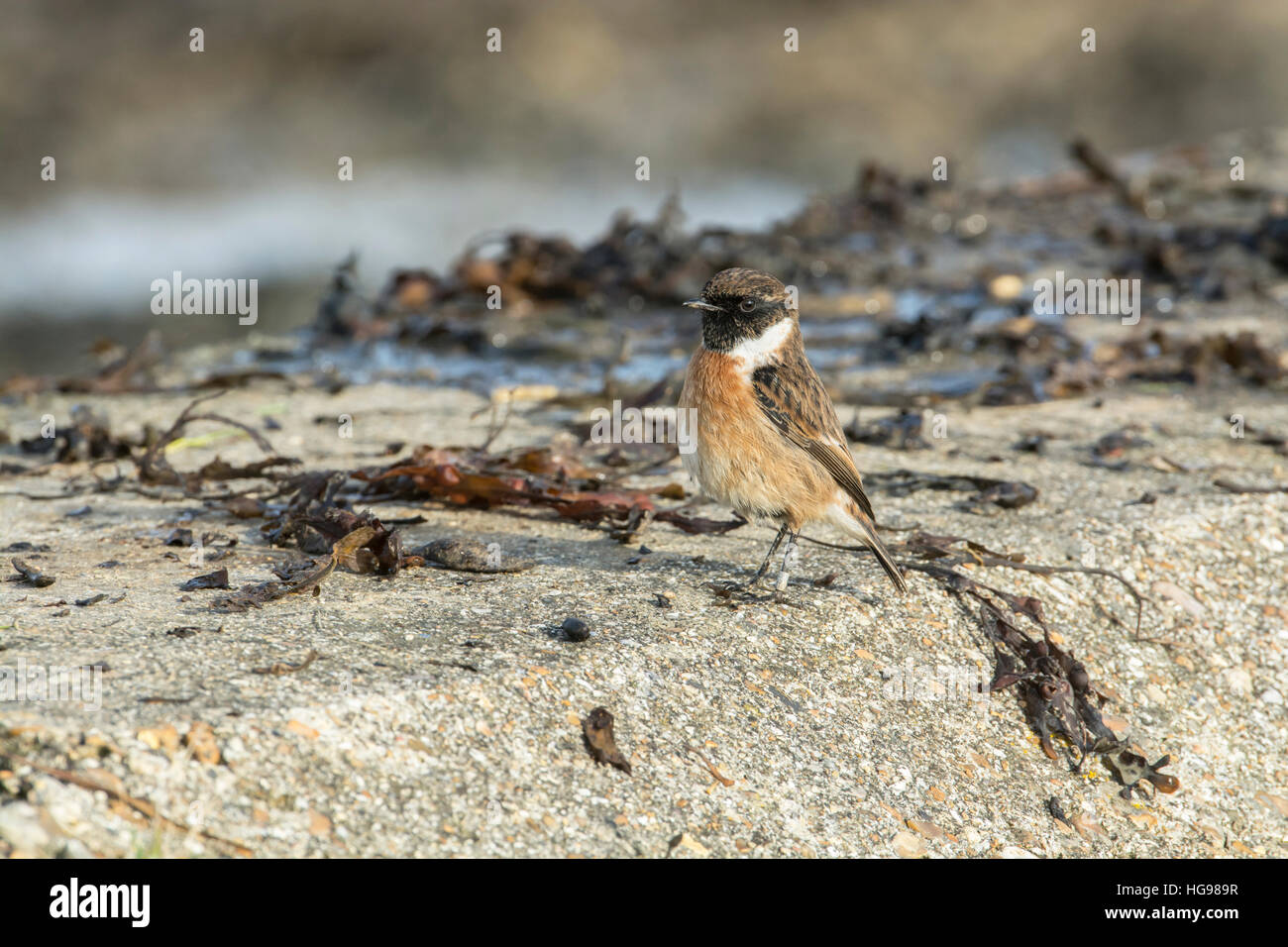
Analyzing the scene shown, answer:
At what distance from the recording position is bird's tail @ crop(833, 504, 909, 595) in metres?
4.22

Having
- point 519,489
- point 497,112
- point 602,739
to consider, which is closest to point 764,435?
point 519,489

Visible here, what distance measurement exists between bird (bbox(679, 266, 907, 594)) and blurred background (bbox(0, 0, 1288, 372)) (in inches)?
497

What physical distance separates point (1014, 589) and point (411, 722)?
2384 millimetres

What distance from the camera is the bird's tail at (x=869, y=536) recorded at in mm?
4219

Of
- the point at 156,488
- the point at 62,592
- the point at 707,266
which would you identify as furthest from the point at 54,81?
the point at 62,592

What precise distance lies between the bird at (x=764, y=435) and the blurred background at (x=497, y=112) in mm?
12629

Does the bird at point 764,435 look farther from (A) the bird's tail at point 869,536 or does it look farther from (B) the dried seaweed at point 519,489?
(B) the dried seaweed at point 519,489

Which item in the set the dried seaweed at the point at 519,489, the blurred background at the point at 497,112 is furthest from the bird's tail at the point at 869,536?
the blurred background at the point at 497,112

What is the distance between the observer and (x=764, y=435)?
4.40m

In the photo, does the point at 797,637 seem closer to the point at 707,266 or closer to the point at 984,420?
the point at 984,420

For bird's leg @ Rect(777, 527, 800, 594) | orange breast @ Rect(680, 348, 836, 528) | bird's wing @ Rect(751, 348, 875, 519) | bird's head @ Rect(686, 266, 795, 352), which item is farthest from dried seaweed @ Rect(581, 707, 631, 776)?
bird's head @ Rect(686, 266, 795, 352)

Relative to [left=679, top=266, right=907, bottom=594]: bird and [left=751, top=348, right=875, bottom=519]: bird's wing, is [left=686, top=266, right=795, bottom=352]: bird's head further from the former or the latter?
[left=751, top=348, right=875, bottom=519]: bird's wing

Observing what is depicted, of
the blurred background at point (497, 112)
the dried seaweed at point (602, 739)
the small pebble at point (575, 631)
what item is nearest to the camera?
the dried seaweed at point (602, 739)

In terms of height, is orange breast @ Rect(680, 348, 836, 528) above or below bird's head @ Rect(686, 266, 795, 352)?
below
